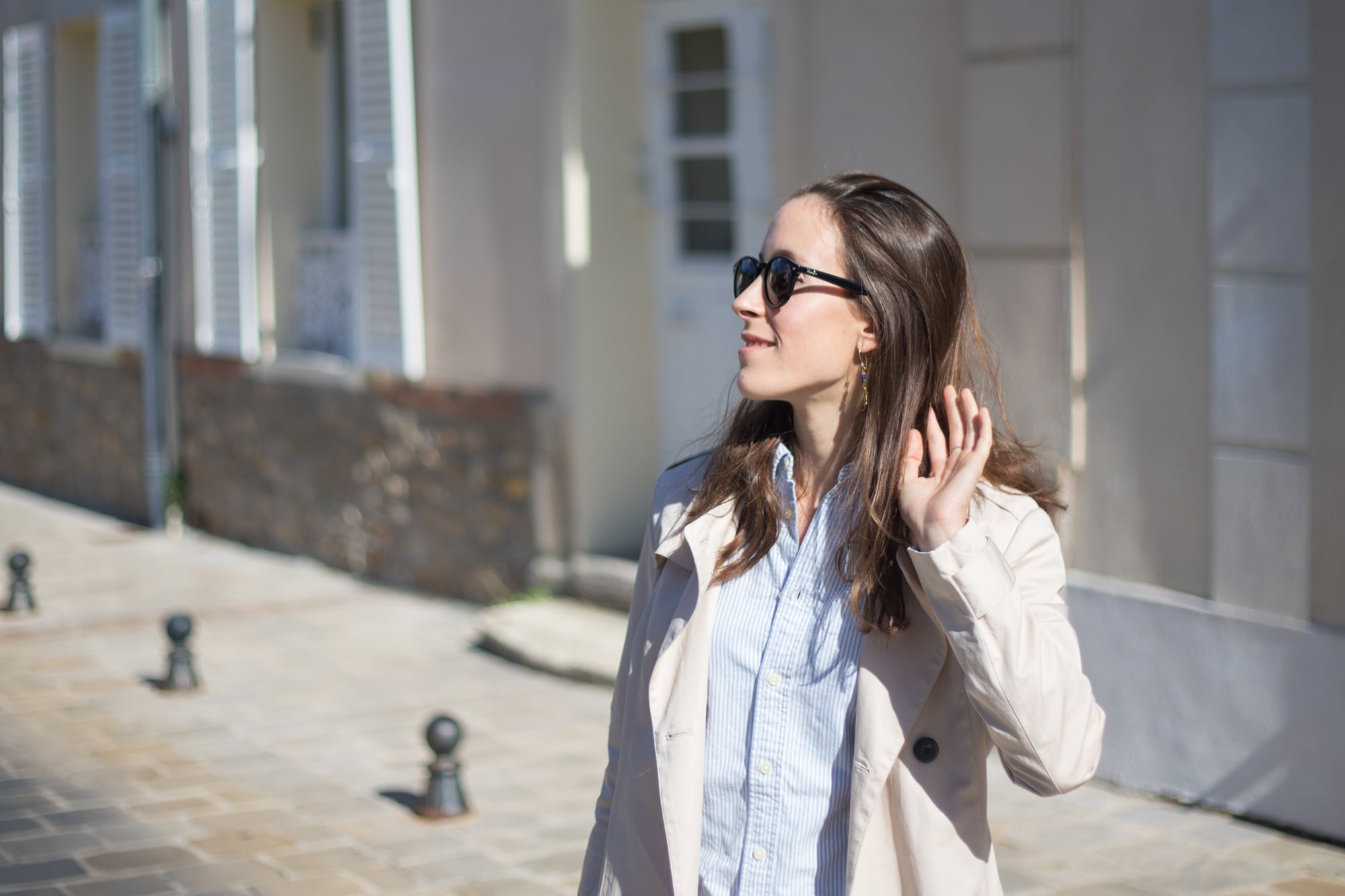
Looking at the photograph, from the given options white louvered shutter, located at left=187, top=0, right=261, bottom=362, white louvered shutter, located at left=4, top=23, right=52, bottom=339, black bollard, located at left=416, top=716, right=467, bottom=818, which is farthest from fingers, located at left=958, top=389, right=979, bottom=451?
white louvered shutter, located at left=4, top=23, right=52, bottom=339

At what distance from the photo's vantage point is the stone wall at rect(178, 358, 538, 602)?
8.59 m

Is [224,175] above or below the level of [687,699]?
above

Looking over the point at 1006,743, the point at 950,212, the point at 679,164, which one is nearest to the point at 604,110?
the point at 679,164

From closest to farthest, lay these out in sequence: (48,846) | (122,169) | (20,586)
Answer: (48,846)
(20,586)
(122,169)

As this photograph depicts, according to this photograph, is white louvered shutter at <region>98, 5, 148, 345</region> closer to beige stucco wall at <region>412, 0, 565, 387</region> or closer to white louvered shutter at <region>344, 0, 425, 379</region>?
white louvered shutter at <region>344, 0, 425, 379</region>

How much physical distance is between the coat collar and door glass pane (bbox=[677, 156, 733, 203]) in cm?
554

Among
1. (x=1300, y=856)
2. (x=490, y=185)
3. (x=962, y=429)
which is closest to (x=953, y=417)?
(x=962, y=429)

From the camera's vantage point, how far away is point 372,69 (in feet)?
30.5

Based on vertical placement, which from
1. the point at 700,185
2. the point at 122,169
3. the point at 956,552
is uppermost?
the point at 122,169

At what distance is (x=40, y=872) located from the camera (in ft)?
15.9

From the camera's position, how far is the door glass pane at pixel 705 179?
25.7 feet

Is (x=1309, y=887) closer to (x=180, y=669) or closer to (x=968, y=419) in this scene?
(x=968, y=419)

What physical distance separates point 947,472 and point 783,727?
42cm

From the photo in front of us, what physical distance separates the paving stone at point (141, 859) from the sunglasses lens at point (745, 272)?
126 inches
